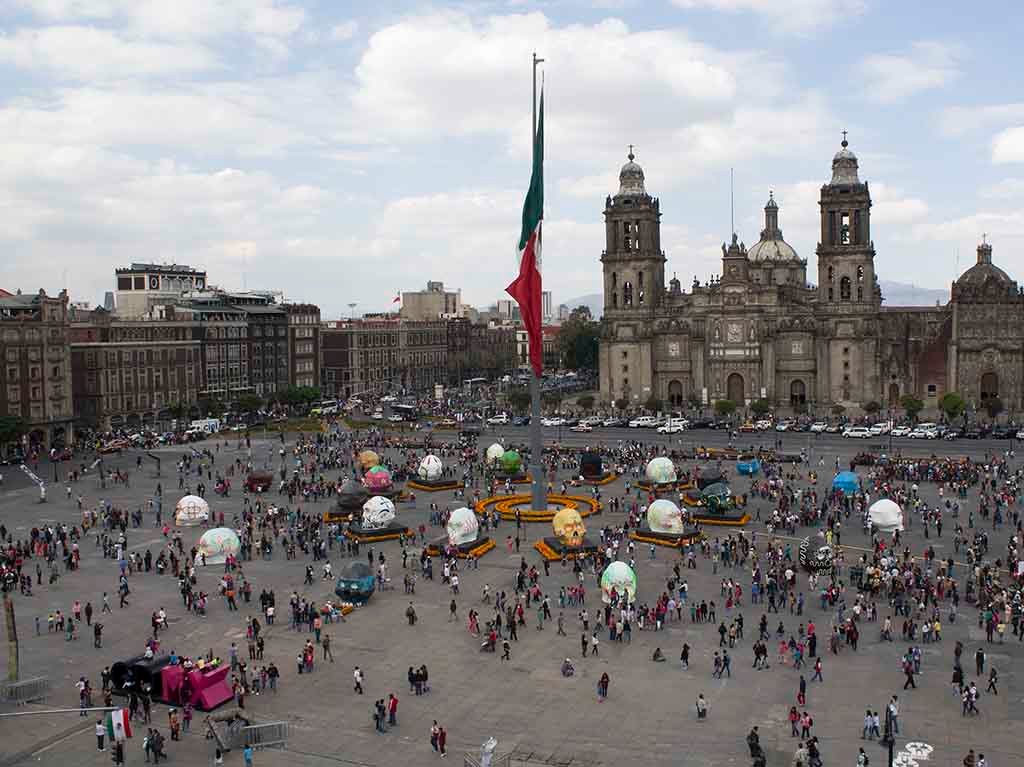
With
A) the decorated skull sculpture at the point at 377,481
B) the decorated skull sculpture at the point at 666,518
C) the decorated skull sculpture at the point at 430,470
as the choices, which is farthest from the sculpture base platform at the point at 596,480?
the decorated skull sculpture at the point at 666,518

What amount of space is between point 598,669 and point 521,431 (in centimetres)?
6237

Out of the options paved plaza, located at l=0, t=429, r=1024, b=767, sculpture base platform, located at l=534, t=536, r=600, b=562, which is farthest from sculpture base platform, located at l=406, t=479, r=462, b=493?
paved plaza, located at l=0, t=429, r=1024, b=767

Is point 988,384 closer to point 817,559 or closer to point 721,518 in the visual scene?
point 721,518

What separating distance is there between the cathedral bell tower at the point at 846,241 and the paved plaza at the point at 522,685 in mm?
60495

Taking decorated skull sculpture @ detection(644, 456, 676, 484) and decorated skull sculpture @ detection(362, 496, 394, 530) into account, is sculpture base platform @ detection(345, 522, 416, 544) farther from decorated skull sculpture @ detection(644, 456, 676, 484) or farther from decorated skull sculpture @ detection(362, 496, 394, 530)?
decorated skull sculpture @ detection(644, 456, 676, 484)

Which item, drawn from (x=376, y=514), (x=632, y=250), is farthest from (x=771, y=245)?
(x=376, y=514)

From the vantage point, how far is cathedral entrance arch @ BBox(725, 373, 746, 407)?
10669 centimetres

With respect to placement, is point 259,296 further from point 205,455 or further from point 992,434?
point 992,434

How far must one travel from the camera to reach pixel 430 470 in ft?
216

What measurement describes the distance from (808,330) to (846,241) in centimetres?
901

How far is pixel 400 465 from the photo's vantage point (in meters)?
74.2

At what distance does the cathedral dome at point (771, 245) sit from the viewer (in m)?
131

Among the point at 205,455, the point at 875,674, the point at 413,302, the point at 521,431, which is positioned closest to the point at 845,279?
the point at 521,431

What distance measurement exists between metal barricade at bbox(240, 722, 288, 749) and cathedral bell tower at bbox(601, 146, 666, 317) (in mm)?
86748
